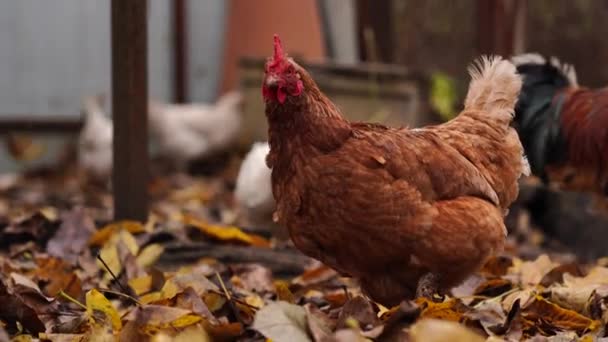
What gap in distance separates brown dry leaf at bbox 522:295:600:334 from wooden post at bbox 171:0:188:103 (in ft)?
22.6

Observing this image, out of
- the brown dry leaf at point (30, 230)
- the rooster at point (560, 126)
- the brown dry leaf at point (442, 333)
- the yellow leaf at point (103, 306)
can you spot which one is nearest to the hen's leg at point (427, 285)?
the yellow leaf at point (103, 306)

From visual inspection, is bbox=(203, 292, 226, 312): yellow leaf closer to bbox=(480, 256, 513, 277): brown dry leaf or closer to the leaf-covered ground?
the leaf-covered ground

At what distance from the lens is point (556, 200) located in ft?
20.4

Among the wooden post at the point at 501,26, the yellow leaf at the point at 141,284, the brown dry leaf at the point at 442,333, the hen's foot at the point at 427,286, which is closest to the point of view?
the brown dry leaf at the point at 442,333

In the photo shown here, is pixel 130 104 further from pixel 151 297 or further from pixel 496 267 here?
pixel 496 267

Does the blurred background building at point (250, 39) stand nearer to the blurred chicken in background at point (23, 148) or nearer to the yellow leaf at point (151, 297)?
the blurred chicken in background at point (23, 148)

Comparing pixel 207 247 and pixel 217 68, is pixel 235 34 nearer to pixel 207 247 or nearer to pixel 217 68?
pixel 217 68

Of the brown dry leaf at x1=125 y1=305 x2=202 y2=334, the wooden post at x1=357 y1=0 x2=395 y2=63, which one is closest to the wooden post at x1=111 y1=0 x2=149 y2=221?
the brown dry leaf at x1=125 y1=305 x2=202 y2=334

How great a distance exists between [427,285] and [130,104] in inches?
67.4

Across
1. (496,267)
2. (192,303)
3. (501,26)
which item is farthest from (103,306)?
(501,26)

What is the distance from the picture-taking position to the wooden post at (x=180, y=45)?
30.1 feet

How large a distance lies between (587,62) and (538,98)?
5.41 feet

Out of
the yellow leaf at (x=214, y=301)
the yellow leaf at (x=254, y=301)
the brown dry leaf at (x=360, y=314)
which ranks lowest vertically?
the yellow leaf at (x=254, y=301)

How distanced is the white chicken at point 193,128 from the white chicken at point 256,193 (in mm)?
3862
